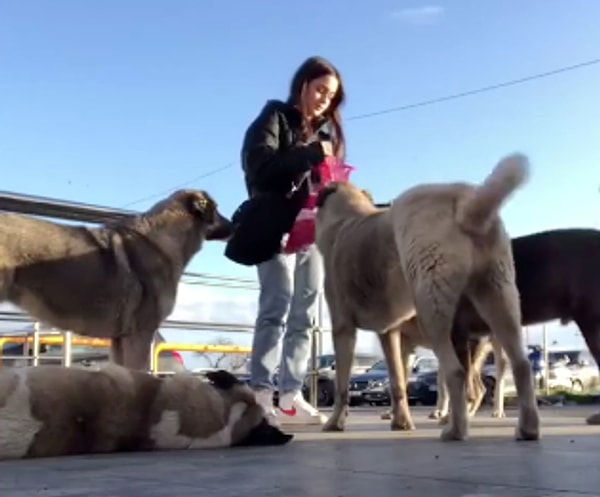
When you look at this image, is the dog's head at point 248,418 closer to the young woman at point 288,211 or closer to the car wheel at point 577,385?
the young woman at point 288,211

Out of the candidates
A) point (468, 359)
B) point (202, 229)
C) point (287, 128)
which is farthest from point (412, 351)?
point (287, 128)

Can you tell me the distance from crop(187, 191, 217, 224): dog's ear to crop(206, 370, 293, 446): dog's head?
103 inches

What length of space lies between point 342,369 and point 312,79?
1.78 m

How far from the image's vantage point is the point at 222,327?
789cm

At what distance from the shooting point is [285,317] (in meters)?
5.10

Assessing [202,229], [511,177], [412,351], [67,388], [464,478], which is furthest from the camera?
[412,351]

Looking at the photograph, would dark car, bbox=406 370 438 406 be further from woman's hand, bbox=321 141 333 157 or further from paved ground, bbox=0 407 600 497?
paved ground, bbox=0 407 600 497

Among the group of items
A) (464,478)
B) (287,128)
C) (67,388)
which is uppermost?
(287,128)

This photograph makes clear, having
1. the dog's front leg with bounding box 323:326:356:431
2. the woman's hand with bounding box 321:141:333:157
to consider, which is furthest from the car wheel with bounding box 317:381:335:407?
the dog's front leg with bounding box 323:326:356:431

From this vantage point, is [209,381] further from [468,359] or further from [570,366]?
[570,366]

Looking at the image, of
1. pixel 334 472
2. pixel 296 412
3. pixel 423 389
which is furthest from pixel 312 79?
pixel 423 389

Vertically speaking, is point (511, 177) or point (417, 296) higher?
point (511, 177)

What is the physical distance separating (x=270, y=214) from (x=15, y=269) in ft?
5.03

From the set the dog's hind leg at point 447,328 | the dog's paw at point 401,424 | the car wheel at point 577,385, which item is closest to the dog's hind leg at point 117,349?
the dog's paw at point 401,424
